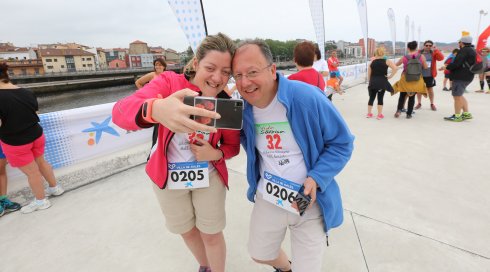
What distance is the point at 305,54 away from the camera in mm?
3295

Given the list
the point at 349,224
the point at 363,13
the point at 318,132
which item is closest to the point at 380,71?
the point at 349,224

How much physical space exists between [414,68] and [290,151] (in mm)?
5190

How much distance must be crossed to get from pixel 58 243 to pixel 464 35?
7.48 metres

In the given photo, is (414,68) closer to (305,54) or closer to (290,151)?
(305,54)

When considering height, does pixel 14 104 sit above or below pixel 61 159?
above

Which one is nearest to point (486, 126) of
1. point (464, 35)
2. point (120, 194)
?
point (464, 35)

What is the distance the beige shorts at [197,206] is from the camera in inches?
61.0

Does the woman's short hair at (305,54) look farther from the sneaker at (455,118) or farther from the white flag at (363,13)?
the white flag at (363,13)

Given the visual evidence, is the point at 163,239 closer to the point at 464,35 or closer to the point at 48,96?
the point at 464,35

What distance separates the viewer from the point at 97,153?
12.4ft

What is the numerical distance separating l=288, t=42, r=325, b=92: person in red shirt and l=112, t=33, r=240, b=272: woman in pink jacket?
6.66ft

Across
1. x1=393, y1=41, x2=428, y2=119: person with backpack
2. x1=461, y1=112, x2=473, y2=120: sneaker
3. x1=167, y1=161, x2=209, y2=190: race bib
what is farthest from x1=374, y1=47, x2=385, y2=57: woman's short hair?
x1=167, y1=161, x2=209, y2=190: race bib

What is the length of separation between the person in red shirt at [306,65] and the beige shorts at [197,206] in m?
2.15

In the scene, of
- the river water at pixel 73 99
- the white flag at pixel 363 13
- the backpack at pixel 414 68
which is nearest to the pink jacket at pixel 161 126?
the backpack at pixel 414 68
